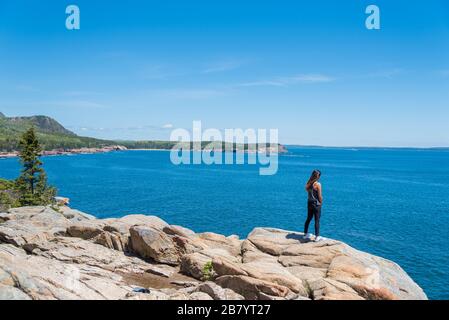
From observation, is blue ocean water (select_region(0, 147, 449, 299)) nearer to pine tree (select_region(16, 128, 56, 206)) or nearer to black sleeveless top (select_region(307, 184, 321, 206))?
pine tree (select_region(16, 128, 56, 206))

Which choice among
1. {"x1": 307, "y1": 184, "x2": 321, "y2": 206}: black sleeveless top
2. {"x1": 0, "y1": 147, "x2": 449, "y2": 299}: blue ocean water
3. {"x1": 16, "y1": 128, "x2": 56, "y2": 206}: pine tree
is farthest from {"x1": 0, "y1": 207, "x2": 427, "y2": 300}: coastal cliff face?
{"x1": 16, "y1": 128, "x2": 56, "y2": 206}: pine tree

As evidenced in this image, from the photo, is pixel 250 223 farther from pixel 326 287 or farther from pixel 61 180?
pixel 61 180

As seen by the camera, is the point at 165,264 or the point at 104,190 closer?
the point at 165,264

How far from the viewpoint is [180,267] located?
20094mm

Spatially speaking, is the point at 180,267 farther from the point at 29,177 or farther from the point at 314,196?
the point at 29,177

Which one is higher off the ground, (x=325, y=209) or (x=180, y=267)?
(x=180, y=267)

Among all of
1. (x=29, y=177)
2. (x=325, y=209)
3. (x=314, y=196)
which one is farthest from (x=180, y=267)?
(x=325, y=209)

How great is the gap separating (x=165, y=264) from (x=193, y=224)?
4113 centimetres

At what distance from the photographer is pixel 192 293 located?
15.3m

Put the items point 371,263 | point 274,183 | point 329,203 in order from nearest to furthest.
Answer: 1. point 371,263
2. point 329,203
3. point 274,183

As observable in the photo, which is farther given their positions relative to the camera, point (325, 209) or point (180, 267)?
point (325, 209)

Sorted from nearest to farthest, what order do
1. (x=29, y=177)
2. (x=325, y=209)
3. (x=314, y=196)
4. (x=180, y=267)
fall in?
(x=314, y=196) < (x=180, y=267) < (x=29, y=177) < (x=325, y=209)

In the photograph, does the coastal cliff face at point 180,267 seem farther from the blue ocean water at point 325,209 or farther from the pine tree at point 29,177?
the pine tree at point 29,177

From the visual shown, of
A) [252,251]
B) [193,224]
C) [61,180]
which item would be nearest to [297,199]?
[193,224]
